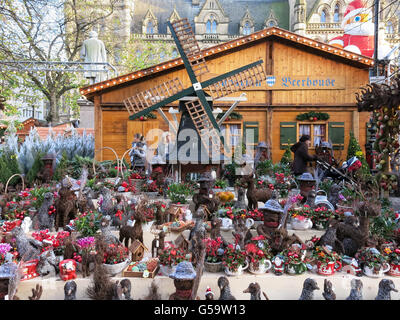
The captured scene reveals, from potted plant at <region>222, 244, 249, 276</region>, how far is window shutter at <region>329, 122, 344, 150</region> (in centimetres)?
1102

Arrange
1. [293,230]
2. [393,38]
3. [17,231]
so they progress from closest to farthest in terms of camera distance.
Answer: [17,231]
[293,230]
[393,38]

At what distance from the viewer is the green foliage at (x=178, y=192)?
713cm

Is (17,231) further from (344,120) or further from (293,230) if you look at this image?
(344,120)

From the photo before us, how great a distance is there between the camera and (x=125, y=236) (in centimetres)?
515

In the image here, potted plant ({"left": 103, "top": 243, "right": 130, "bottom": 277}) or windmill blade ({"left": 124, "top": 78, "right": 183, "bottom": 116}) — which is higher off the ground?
windmill blade ({"left": 124, "top": 78, "right": 183, "bottom": 116})

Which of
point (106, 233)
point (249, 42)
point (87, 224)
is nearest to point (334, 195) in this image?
point (106, 233)

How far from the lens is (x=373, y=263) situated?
14.4ft

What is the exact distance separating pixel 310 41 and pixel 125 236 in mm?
11535

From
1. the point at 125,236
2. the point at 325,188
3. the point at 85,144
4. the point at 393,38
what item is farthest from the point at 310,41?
the point at 393,38

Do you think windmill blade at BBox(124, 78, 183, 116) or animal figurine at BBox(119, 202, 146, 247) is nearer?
animal figurine at BBox(119, 202, 146, 247)

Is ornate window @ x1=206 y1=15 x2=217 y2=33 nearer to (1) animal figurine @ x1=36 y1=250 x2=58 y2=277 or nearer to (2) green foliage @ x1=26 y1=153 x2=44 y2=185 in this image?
(2) green foliage @ x1=26 y1=153 x2=44 y2=185

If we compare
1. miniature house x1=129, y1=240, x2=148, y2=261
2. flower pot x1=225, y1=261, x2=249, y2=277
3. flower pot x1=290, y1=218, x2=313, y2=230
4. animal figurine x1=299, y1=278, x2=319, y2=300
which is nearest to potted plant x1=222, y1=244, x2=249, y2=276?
flower pot x1=225, y1=261, x2=249, y2=277

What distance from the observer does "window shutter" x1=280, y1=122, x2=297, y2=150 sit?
14180 mm

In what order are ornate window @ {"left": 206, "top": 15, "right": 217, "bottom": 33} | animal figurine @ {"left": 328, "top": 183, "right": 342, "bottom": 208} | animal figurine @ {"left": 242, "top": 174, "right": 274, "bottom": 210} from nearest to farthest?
animal figurine @ {"left": 242, "top": 174, "right": 274, "bottom": 210} → animal figurine @ {"left": 328, "top": 183, "right": 342, "bottom": 208} → ornate window @ {"left": 206, "top": 15, "right": 217, "bottom": 33}
